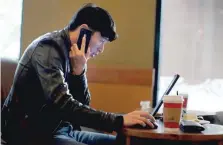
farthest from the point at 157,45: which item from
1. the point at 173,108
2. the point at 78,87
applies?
the point at 173,108

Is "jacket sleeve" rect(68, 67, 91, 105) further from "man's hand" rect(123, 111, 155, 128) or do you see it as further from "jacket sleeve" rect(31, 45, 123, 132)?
"man's hand" rect(123, 111, 155, 128)

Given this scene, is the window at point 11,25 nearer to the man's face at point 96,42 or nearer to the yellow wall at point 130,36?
the yellow wall at point 130,36

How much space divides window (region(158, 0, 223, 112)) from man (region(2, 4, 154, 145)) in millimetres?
1191

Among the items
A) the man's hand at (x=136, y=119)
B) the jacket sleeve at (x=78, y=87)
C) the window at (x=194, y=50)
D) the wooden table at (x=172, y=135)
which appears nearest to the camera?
the wooden table at (x=172, y=135)

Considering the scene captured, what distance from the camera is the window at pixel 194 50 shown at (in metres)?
2.73

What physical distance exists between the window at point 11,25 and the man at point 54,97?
1553 mm

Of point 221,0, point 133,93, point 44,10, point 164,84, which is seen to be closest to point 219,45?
point 221,0

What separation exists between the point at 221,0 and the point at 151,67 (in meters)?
0.81

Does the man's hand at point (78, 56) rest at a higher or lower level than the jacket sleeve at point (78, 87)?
higher

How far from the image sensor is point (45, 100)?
1.45 metres

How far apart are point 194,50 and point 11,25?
1745 millimetres

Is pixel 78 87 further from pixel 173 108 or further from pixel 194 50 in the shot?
pixel 194 50

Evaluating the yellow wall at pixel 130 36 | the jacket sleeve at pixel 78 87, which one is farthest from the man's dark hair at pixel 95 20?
the yellow wall at pixel 130 36

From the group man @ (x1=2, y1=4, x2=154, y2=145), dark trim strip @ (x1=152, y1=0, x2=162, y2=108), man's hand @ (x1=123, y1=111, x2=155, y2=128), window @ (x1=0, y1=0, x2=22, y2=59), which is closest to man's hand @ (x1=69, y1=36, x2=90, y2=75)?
man @ (x1=2, y1=4, x2=154, y2=145)
